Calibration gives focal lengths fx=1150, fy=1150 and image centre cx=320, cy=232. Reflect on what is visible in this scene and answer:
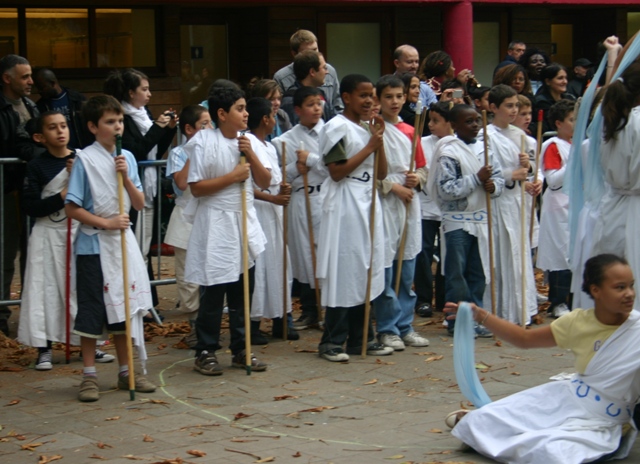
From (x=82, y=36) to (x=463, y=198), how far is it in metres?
7.22

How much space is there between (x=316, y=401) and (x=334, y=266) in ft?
4.50

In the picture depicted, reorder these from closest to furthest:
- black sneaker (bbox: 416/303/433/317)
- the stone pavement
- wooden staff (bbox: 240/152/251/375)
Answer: the stone pavement → wooden staff (bbox: 240/152/251/375) → black sneaker (bbox: 416/303/433/317)

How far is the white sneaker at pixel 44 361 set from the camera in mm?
7914

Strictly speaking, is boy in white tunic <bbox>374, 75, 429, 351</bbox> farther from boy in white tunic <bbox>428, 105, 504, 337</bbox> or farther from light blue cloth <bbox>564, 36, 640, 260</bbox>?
light blue cloth <bbox>564, 36, 640, 260</bbox>

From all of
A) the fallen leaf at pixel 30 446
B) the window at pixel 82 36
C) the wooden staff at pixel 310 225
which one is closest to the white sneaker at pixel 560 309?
the wooden staff at pixel 310 225

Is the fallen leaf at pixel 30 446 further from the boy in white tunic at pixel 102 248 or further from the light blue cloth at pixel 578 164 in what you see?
the light blue cloth at pixel 578 164

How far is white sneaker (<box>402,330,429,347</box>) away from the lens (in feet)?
28.0

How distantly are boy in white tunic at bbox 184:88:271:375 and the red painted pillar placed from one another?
8.18 meters

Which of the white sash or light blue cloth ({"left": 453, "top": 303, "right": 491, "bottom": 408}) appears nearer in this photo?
light blue cloth ({"left": 453, "top": 303, "right": 491, "bottom": 408})

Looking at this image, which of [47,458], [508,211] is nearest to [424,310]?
[508,211]

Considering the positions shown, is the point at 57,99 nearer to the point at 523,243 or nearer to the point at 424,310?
the point at 424,310

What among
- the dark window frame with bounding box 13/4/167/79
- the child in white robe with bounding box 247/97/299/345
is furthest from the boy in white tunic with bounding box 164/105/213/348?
the dark window frame with bounding box 13/4/167/79

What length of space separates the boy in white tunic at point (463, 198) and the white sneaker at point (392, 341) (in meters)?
0.75

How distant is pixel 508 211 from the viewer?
908 cm
